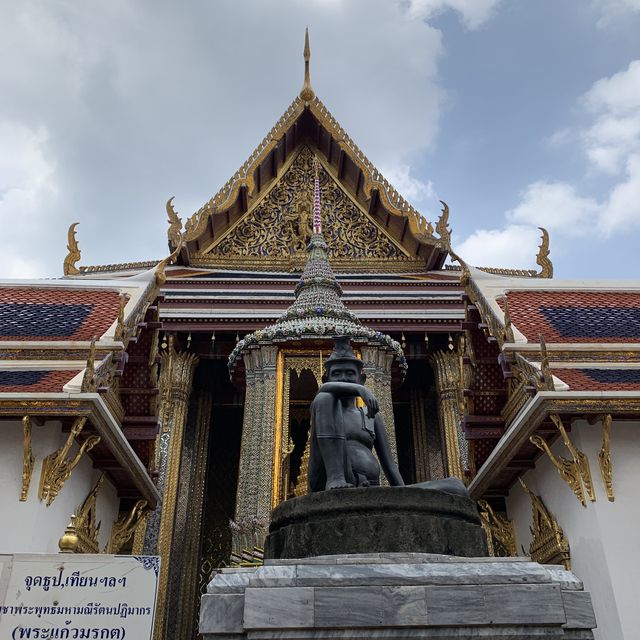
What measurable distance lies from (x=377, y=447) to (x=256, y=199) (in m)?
8.05

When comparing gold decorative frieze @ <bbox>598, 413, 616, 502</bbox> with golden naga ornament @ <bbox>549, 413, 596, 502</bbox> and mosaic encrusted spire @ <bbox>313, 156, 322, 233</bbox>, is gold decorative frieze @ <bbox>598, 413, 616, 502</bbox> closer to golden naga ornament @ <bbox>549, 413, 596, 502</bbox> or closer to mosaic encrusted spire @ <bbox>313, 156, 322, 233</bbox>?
golden naga ornament @ <bbox>549, 413, 596, 502</bbox>

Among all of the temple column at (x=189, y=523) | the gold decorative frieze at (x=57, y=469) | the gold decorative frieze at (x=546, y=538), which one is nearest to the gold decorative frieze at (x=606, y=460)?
the gold decorative frieze at (x=546, y=538)

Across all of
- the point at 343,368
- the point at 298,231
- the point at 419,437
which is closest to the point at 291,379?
the point at 419,437

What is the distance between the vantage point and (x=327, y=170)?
36.6 ft

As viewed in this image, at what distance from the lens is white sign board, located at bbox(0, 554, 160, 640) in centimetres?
235

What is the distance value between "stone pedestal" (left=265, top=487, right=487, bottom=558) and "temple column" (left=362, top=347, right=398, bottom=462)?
3787mm

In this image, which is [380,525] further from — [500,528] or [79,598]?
[500,528]

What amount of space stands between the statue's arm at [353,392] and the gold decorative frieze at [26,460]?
2.34 metres

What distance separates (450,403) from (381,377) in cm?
192

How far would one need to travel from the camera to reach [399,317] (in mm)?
8266

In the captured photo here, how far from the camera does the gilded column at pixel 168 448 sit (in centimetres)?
729

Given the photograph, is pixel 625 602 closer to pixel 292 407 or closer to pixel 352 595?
pixel 352 595

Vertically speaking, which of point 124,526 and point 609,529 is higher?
point 124,526

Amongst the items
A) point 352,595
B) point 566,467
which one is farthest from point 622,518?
point 352,595
